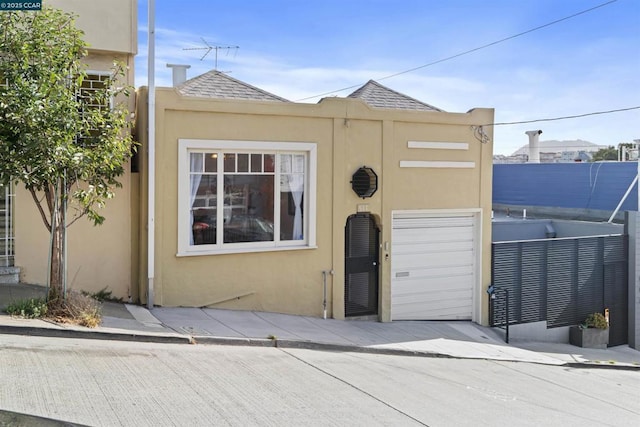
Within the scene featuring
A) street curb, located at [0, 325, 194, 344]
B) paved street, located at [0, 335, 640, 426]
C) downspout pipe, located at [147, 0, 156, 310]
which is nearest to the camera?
paved street, located at [0, 335, 640, 426]

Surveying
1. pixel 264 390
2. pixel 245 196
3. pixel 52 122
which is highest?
pixel 52 122

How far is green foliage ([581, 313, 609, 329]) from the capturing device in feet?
52.7

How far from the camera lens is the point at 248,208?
40.0ft

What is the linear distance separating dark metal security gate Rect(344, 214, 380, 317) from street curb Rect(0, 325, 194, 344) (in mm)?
5149

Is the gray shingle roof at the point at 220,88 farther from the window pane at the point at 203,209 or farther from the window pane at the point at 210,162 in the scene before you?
the window pane at the point at 203,209

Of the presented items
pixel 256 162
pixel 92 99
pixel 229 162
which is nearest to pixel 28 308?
pixel 92 99

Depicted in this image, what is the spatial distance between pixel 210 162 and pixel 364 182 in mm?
3305

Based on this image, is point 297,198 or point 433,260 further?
point 433,260

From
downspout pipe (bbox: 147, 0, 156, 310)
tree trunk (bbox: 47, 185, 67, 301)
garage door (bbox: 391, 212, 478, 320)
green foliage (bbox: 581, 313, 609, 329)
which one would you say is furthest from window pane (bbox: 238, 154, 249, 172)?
green foliage (bbox: 581, 313, 609, 329)

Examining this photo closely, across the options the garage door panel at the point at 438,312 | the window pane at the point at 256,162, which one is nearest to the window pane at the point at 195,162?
the window pane at the point at 256,162

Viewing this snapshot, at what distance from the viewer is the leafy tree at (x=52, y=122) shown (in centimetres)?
809

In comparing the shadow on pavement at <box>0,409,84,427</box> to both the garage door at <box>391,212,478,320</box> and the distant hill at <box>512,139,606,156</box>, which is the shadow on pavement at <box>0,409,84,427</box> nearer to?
the garage door at <box>391,212,478,320</box>

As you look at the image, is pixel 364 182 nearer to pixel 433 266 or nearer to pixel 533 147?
pixel 433 266

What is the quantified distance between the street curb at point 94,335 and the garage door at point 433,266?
615cm
